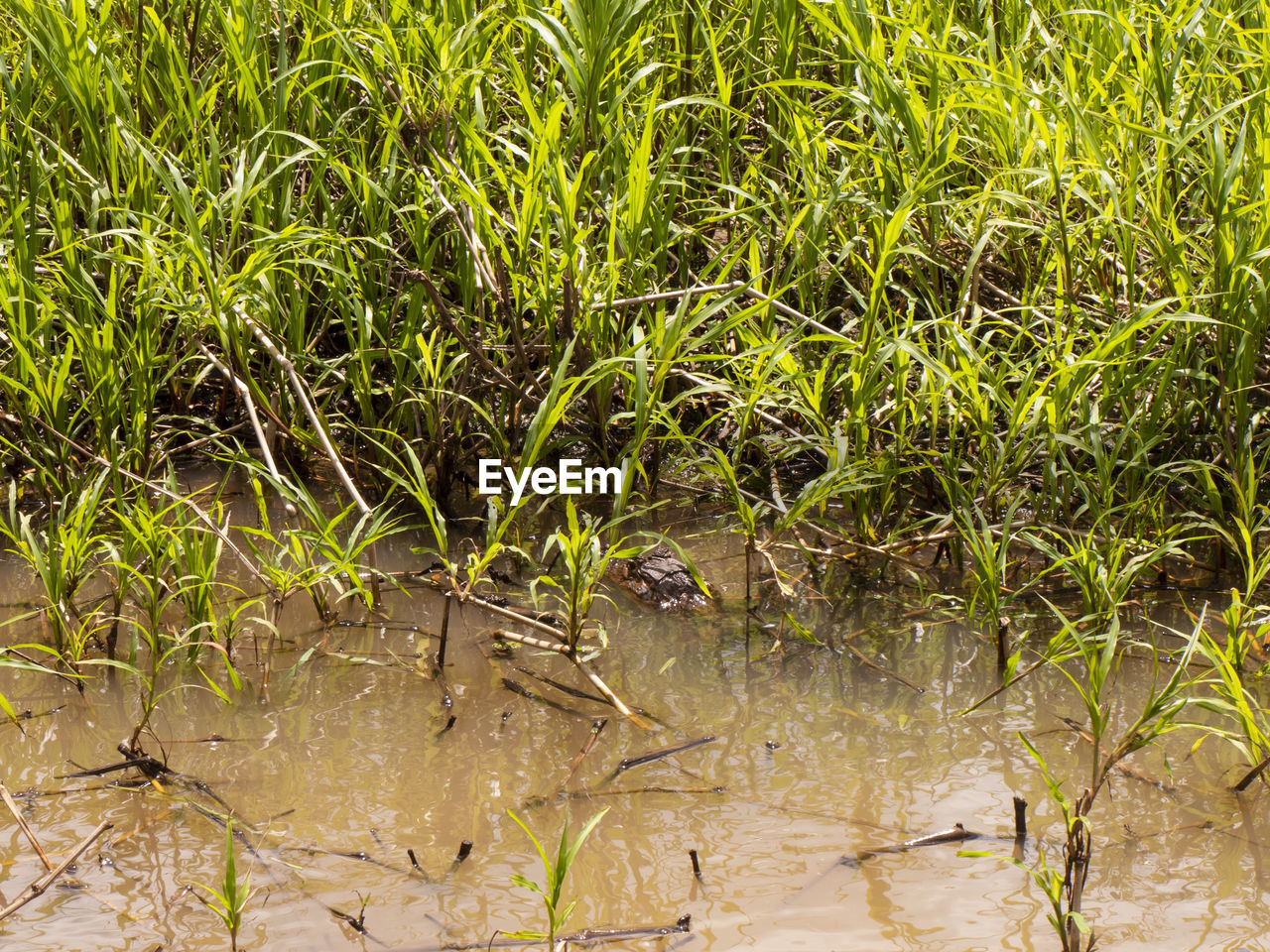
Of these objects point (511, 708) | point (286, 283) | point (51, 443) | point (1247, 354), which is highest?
point (286, 283)

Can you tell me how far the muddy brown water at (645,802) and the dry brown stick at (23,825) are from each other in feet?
0.07

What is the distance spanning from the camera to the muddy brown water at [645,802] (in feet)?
4.95

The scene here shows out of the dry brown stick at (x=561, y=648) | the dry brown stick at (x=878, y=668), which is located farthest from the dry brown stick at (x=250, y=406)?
the dry brown stick at (x=878, y=668)

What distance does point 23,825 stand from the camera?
1617mm

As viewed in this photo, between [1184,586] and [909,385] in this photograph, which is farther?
[909,385]

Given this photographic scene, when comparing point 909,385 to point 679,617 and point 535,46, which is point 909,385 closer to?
point 679,617

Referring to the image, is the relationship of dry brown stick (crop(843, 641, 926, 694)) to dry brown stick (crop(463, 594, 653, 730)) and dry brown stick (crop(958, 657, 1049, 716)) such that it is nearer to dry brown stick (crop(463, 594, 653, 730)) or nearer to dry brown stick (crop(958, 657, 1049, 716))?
dry brown stick (crop(958, 657, 1049, 716))

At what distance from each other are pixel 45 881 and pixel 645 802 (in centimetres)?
83

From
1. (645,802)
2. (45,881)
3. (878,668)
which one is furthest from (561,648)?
(45,881)

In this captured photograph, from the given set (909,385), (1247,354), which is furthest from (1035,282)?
(1247,354)

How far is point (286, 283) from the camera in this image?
2.74m

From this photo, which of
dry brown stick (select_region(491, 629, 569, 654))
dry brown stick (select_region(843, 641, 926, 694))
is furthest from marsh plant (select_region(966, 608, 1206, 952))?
dry brown stick (select_region(491, 629, 569, 654))

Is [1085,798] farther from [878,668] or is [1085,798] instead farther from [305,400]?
[305,400]

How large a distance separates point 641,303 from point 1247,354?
1.26 meters
